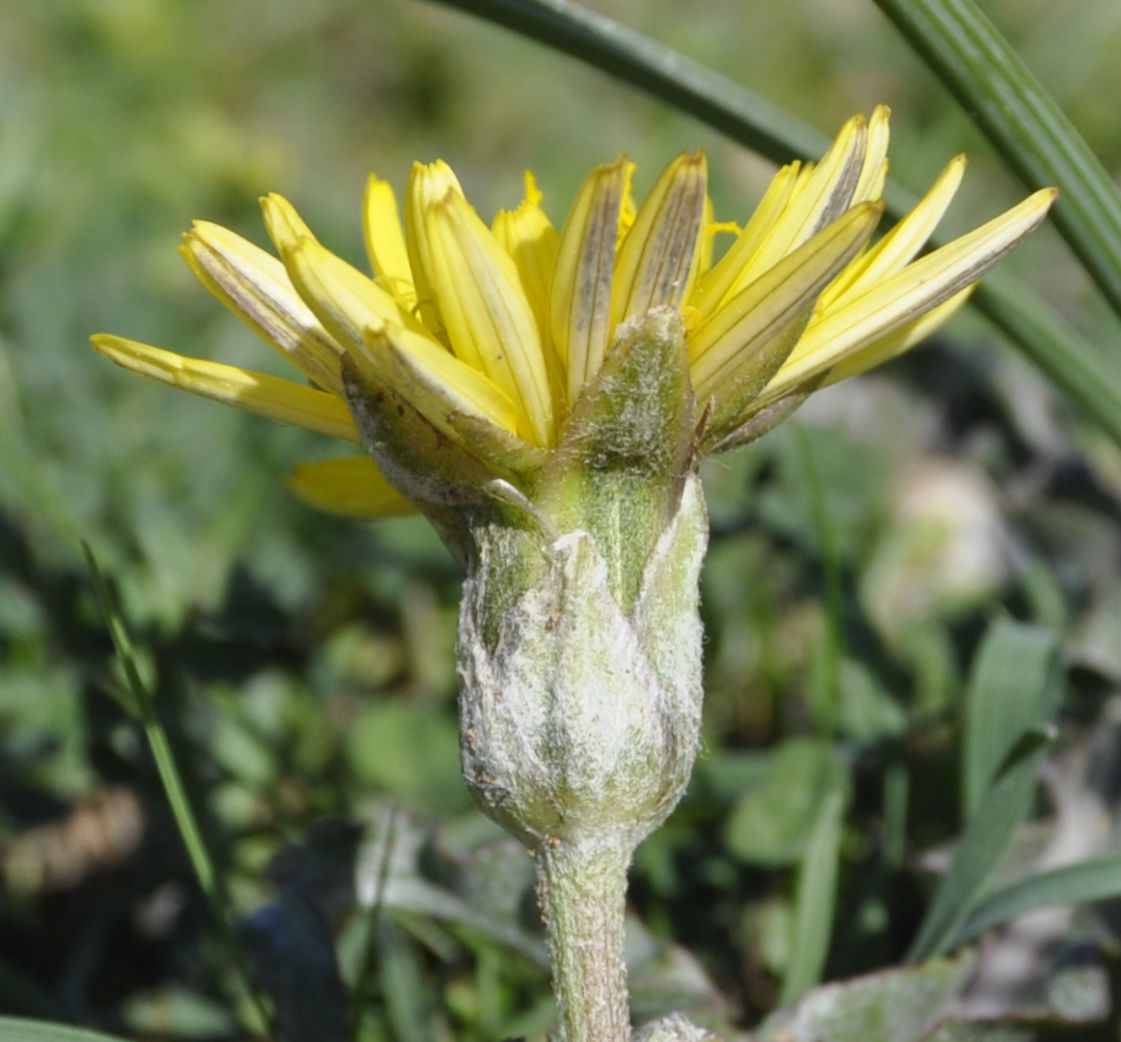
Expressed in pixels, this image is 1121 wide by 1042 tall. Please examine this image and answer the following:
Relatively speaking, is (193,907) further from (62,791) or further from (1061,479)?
(1061,479)

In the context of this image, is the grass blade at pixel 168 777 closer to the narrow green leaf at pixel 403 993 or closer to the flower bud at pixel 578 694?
the narrow green leaf at pixel 403 993

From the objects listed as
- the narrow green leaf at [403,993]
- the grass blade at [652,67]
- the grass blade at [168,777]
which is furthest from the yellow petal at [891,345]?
the narrow green leaf at [403,993]

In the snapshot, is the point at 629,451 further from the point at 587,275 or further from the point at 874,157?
the point at 874,157

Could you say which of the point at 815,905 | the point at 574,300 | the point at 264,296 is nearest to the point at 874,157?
the point at 574,300

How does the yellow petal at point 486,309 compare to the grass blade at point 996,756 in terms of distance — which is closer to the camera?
the yellow petal at point 486,309

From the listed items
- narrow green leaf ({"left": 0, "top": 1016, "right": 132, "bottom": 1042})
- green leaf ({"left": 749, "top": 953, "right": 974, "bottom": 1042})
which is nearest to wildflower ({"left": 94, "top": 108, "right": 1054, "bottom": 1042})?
green leaf ({"left": 749, "top": 953, "right": 974, "bottom": 1042})

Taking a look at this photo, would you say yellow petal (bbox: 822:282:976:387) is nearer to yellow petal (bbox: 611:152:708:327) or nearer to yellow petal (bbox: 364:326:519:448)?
yellow petal (bbox: 611:152:708:327)

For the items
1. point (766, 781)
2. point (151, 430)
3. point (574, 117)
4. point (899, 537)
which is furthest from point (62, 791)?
point (574, 117)
